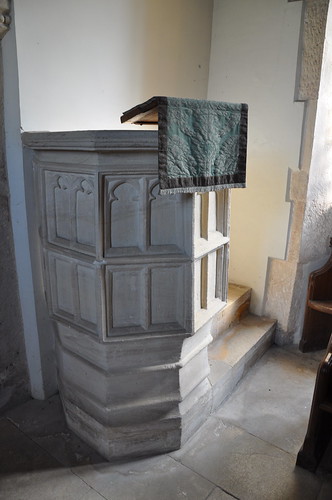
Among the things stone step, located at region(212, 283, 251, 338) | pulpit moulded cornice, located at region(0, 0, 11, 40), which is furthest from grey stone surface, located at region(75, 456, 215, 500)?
pulpit moulded cornice, located at region(0, 0, 11, 40)

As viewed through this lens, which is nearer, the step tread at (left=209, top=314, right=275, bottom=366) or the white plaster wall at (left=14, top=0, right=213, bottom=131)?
the white plaster wall at (left=14, top=0, right=213, bottom=131)

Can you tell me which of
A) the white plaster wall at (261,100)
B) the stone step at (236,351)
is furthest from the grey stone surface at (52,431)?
the white plaster wall at (261,100)

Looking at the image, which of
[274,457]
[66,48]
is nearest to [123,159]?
[66,48]

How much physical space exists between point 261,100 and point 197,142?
140 centimetres

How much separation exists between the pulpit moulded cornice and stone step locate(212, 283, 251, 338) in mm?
1830

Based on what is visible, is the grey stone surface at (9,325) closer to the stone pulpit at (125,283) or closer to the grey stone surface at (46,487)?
the stone pulpit at (125,283)

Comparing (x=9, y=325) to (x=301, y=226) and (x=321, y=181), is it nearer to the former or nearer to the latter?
(x=301, y=226)

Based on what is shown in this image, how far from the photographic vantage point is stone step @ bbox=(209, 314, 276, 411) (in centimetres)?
204

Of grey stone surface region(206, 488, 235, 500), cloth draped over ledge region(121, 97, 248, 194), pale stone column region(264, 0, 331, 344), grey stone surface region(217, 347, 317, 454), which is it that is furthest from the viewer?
pale stone column region(264, 0, 331, 344)

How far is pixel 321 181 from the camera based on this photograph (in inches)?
98.0

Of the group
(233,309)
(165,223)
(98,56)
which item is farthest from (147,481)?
(98,56)

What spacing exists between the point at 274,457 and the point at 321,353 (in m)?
1.14

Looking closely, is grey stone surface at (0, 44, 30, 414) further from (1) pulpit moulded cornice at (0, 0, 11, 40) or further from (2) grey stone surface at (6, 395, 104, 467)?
(1) pulpit moulded cornice at (0, 0, 11, 40)

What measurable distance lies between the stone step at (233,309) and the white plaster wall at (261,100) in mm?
100
